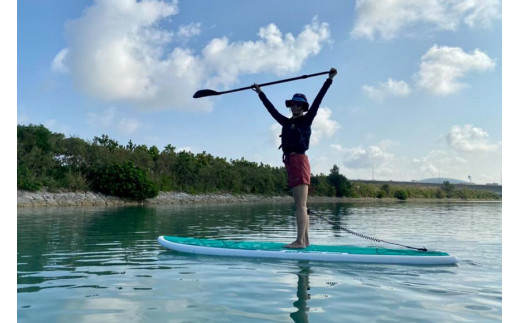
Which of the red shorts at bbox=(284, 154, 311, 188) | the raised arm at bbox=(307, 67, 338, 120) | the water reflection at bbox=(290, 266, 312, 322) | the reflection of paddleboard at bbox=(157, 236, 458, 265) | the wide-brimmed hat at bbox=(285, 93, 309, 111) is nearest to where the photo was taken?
the water reflection at bbox=(290, 266, 312, 322)

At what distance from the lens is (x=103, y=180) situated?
48.7 meters

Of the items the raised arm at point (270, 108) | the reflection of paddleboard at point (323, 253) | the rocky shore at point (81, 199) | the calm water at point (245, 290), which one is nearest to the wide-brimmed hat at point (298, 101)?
the raised arm at point (270, 108)

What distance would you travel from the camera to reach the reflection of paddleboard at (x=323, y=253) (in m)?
6.90

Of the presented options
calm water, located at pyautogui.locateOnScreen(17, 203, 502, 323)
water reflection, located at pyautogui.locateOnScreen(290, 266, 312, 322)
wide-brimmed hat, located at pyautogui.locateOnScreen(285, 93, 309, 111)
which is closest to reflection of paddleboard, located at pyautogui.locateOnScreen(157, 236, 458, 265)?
calm water, located at pyautogui.locateOnScreen(17, 203, 502, 323)

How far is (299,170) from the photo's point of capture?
24.1 feet

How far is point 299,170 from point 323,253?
1525mm

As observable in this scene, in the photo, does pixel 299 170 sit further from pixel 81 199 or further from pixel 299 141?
pixel 81 199

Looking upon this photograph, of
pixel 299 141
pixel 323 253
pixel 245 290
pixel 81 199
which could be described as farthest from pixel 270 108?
pixel 81 199

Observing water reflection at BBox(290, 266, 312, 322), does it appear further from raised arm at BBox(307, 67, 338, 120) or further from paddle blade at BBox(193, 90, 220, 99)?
paddle blade at BBox(193, 90, 220, 99)

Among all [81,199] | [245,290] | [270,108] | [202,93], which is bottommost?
[81,199]

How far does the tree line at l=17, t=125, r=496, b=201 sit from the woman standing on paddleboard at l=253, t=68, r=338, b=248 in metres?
30.8

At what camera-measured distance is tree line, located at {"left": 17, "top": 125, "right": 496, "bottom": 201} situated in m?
44.5
